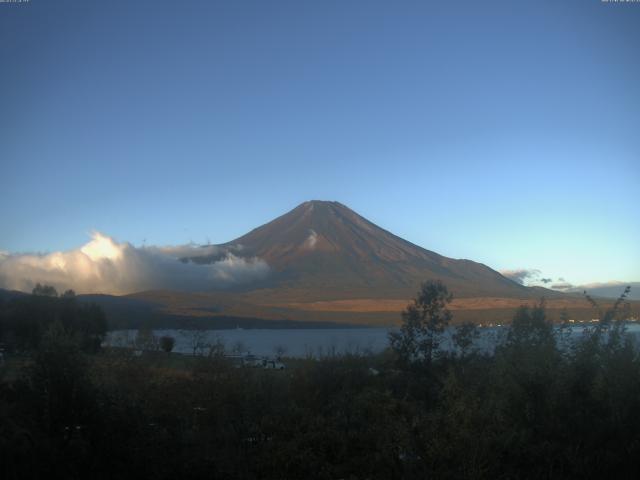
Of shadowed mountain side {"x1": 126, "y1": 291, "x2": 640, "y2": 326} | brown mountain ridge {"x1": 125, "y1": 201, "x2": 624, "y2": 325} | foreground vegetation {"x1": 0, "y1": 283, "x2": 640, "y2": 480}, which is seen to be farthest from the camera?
brown mountain ridge {"x1": 125, "y1": 201, "x2": 624, "y2": 325}

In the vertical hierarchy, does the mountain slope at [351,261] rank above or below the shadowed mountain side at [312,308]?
above

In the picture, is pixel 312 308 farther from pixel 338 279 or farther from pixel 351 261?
pixel 351 261

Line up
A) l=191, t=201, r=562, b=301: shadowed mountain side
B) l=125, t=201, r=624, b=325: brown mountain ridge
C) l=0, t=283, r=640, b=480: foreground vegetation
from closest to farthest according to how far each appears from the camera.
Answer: l=0, t=283, r=640, b=480: foreground vegetation
l=125, t=201, r=624, b=325: brown mountain ridge
l=191, t=201, r=562, b=301: shadowed mountain side

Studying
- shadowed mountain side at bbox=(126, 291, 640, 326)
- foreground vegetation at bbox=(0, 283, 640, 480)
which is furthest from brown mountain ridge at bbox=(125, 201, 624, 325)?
foreground vegetation at bbox=(0, 283, 640, 480)

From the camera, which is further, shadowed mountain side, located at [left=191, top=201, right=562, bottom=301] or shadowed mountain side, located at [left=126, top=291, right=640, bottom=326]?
shadowed mountain side, located at [left=191, top=201, right=562, bottom=301]

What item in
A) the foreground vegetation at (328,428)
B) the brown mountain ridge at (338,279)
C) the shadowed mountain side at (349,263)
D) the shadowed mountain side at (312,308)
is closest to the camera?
the foreground vegetation at (328,428)

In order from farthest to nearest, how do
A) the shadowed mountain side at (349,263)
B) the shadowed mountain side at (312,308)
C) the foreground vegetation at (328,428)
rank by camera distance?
the shadowed mountain side at (349,263) < the shadowed mountain side at (312,308) < the foreground vegetation at (328,428)

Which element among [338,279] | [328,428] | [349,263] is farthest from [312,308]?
[328,428]

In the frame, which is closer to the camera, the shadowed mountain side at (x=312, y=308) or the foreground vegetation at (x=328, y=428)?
the foreground vegetation at (x=328, y=428)

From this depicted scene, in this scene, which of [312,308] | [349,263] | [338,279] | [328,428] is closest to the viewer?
[328,428]

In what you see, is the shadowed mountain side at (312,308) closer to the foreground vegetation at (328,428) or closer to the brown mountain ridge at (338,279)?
the brown mountain ridge at (338,279)

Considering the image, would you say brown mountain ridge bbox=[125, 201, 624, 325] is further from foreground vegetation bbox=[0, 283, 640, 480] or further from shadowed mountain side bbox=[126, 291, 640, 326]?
foreground vegetation bbox=[0, 283, 640, 480]

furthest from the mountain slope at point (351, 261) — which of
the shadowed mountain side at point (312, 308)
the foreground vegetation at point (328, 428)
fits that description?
the foreground vegetation at point (328, 428)

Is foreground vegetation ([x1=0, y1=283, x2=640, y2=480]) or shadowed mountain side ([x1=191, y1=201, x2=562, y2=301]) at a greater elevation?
shadowed mountain side ([x1=191, y1=201, x2=562, y2=301])
